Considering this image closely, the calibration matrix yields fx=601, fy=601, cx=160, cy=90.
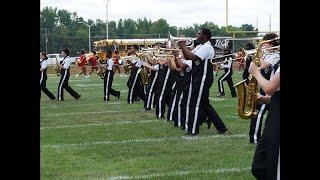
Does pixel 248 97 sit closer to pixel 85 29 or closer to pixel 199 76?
pixel 199 76

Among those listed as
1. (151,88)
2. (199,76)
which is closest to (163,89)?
(151,88)

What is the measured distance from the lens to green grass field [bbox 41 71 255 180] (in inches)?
256

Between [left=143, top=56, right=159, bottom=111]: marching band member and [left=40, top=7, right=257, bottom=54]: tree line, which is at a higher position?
[left=40, top=7, right=257, bottom=54]: tree line

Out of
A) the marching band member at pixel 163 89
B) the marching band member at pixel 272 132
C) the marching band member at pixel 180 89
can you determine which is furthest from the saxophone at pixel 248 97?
the marching band member at pixel 163 89

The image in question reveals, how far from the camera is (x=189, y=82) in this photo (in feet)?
32.0

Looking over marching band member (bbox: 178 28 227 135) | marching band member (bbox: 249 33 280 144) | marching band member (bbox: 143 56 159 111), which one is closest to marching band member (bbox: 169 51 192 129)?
marching band member (bbox: 178 28 227 135)

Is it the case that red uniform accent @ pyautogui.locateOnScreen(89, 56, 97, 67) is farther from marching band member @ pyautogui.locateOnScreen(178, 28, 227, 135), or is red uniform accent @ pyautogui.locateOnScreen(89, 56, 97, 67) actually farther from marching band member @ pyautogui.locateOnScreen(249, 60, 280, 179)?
marching band member @ pyautogui.locateOnScreen(249, 60, 280, 179)

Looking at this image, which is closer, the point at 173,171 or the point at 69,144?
the point at 173,171

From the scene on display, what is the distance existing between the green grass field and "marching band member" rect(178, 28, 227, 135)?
358mm

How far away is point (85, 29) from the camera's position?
2042 inches
